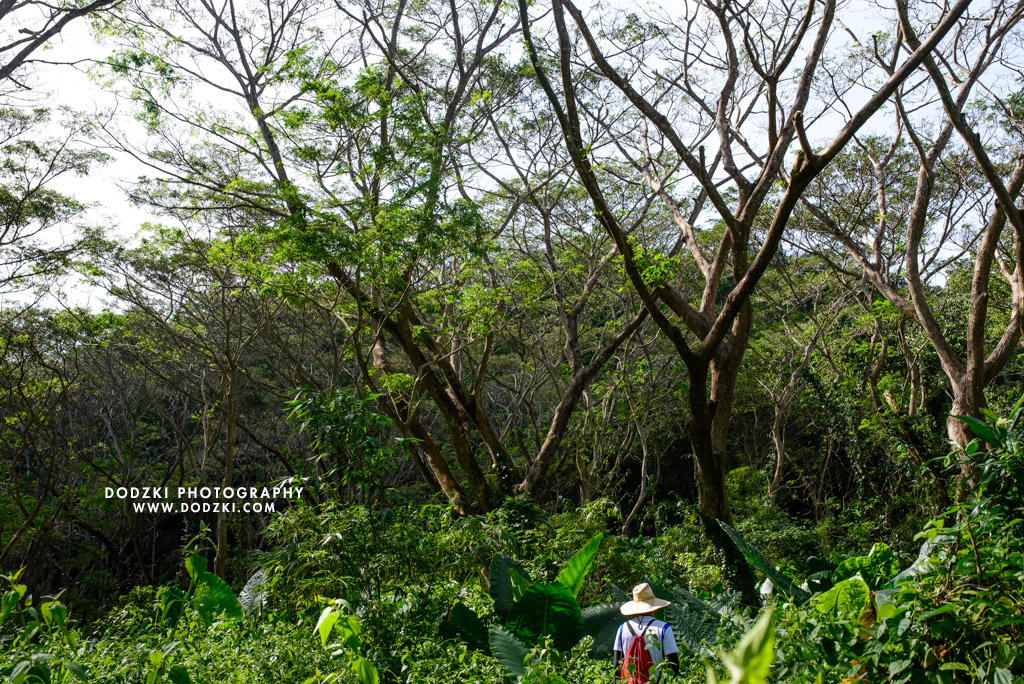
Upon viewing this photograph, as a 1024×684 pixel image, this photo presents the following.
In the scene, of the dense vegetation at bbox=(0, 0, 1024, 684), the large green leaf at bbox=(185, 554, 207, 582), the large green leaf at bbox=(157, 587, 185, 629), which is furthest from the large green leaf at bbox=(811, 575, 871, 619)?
the large green leaf at bbox=(185, 554, 207, 582)

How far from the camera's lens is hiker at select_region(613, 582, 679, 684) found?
363cm

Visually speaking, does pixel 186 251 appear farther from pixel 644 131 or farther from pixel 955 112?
pixel 955 112

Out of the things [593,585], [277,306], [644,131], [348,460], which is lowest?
[593,585]

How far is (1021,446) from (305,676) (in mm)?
3082

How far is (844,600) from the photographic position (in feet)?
11.6

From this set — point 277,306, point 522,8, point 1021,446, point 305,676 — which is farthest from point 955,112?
point 277,306

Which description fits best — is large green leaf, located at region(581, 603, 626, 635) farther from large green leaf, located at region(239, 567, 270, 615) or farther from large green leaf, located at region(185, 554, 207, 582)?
large green leaf, located at region(185, 554, 207, 582)

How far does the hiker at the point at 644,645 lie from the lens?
3627 mm

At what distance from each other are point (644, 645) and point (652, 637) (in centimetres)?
9

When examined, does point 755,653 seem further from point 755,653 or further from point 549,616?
point 549,616

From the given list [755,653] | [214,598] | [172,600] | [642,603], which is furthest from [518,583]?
[755,653]

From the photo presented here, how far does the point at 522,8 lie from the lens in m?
5.55

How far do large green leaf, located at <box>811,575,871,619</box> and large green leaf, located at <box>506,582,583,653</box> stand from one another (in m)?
1.35

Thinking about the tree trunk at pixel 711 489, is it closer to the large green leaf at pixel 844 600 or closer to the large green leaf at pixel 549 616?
the large green leaf at pixel 549 616
